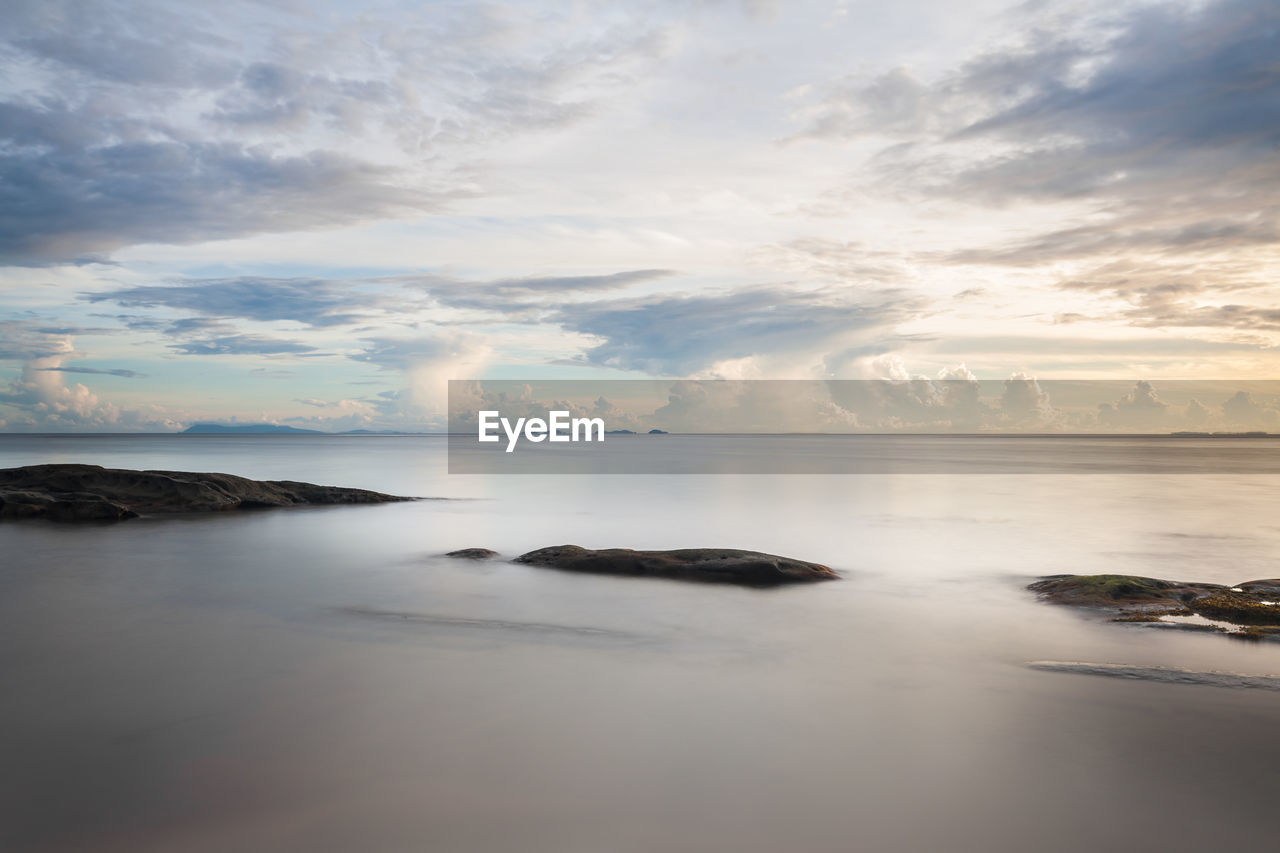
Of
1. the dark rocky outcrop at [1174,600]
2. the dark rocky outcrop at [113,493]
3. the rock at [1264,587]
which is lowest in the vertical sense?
the dark rocky outcrop at [1174,600]

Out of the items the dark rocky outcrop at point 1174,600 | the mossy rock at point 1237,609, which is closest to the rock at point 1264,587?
the dark rocky outcrop at point 1174,600

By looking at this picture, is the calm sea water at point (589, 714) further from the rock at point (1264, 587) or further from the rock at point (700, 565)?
the rock at point (1264, 587)

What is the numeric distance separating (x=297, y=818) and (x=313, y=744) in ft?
5.06

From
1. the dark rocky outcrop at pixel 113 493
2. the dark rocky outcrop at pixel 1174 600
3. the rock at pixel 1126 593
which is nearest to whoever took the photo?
the dark rocky outcrop at pixel 1174 600

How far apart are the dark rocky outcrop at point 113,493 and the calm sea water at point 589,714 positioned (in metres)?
5.87

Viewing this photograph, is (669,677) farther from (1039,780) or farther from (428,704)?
(1039,780)

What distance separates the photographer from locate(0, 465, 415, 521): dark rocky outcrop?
24.0 m

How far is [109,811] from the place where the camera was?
6180 mm

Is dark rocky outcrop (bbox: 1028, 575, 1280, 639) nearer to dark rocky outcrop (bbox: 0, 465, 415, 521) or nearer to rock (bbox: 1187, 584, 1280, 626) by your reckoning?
rock (bbox: 1187, 584, 1280, 626)

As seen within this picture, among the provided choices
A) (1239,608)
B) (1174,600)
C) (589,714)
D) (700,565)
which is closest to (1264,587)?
(1174,600)

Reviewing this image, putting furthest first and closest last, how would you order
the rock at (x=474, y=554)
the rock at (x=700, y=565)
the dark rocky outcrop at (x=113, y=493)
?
the dark rocky outcrop at (x=113, y=493), the rock at (x=474, y=554), the rock at (x=700, y=565)

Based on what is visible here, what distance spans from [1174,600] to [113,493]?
31.1 meters

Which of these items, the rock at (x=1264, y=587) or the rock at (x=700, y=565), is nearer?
the rock at (x=1264, y=587)

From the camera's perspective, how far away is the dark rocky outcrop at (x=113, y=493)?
2398 centimetres
